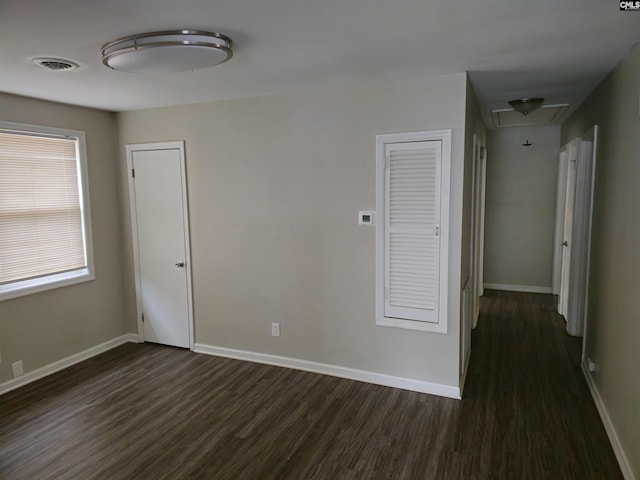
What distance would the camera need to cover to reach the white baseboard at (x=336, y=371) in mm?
3258

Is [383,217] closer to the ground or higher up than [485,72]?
closer to the ground

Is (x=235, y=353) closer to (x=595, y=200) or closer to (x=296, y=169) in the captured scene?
(x=296, y=169)

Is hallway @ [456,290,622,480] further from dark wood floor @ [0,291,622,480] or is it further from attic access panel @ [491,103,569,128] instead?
attic access panel @ [491,103,569,128]

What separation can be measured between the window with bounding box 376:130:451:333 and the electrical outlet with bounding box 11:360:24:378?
3.05 metres

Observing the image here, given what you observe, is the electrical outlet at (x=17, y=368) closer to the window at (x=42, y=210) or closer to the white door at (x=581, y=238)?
the window at (x=42, y=210)

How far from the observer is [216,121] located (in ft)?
12.6

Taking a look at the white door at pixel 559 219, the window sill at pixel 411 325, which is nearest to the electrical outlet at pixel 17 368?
the window sill at pixel 411 325

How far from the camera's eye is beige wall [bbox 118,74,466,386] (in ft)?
10.5

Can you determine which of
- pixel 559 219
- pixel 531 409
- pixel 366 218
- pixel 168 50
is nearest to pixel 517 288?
pixel 559 219

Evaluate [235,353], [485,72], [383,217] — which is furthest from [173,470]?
[485,72]

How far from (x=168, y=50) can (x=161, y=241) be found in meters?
2.47

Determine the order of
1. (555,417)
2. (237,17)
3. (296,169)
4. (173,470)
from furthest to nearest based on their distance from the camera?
1. (296,169)
2. (555,417)
3. (173,470)
4. (237,17)

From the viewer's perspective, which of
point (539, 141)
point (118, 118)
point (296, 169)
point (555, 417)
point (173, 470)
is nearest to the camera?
point (173, 470)

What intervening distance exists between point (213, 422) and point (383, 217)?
197 cm
